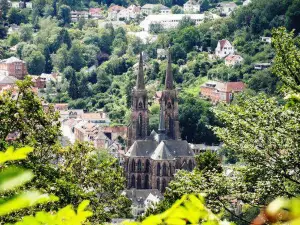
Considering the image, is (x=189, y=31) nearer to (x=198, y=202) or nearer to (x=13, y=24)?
(x=13, y=24)

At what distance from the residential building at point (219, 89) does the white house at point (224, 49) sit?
747 centimetres

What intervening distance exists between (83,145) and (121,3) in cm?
9429

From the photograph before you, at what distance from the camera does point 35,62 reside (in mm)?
75562

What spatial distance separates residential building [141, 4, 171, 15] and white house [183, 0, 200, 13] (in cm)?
260

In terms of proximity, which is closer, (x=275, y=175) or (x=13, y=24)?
(x=275, y=175)

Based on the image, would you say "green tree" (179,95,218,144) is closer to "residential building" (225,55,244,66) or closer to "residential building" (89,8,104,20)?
"residential building" (225,55,244,66)

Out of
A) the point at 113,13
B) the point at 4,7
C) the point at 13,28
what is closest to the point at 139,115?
the point at 13,28

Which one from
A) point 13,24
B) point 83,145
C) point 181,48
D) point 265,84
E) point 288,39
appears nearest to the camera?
point 288,39

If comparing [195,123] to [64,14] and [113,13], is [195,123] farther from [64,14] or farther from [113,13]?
[113,13]

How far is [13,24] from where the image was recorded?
296ft

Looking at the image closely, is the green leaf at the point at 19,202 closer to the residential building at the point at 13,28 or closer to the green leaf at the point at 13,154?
the green leaf at the point at 13,154

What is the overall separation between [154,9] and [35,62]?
29611 millimetres

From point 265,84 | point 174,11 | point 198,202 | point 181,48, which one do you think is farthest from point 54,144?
point 174,11

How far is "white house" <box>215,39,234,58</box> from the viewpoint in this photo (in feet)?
229
